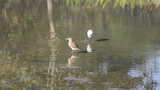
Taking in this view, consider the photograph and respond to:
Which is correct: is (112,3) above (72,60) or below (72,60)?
above

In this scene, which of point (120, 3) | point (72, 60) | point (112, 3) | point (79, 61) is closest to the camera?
point (79, 61)

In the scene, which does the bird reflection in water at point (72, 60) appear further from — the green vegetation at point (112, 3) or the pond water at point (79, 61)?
the green vegetation at point (112, 3)

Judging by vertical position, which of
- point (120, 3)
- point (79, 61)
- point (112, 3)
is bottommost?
point (79, 61)

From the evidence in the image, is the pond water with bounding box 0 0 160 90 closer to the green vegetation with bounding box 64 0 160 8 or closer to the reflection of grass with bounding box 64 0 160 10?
the reflection of grass with bounding box 64 0 160 10

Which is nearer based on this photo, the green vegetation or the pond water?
the pond water

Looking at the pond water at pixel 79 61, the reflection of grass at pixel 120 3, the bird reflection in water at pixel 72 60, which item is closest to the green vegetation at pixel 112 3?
the reflection of grass at pixel 120 3

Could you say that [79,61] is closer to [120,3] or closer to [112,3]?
[120,3]

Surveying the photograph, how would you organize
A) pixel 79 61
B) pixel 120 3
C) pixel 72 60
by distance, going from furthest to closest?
1. pixel 120 3
2. pixel 72 60
3. pixel 79 61

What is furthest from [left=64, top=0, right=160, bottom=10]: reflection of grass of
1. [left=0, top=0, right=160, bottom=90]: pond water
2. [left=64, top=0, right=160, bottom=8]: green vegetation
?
[left=0, top=0, right=160, bottom=90]: pond water

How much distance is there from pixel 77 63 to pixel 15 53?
8.16 ft

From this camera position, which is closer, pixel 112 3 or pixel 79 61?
pixel 79 61

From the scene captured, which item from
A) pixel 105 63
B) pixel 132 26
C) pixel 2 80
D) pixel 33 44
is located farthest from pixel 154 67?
pixel 132 26


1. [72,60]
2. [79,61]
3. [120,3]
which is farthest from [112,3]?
[79,61]

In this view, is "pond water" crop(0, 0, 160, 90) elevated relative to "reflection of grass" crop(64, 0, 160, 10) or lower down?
lower down
